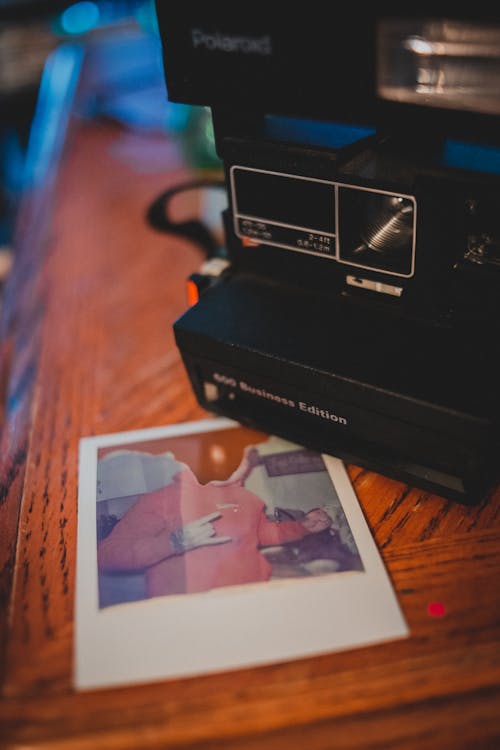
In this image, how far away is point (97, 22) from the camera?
226 cm

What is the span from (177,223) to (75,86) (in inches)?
49.9

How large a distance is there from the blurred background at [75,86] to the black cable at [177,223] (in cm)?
40

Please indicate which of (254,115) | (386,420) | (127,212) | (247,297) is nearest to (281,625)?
(386,420)

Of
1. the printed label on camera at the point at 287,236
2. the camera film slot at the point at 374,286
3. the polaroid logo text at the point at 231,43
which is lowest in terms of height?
the camera film slot at the point at 374,286

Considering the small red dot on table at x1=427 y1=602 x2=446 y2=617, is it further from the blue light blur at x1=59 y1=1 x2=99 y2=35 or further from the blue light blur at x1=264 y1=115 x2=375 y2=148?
the blue light blur at x1=59 y1=1 x2=99 y2=35

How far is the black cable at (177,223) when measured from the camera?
0.96 meters

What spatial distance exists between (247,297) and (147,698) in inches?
16.5

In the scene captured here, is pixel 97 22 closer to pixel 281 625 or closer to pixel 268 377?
pixel 268 377

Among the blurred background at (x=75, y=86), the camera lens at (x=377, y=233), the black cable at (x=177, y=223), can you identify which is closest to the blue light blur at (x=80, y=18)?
the blurred background at (x=75, y=86)

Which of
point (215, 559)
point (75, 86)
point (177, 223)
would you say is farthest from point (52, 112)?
point (215, 559)

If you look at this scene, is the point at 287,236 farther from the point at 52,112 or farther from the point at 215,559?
the point at 52,112

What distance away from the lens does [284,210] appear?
0.73 metres

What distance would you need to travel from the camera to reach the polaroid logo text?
62cm

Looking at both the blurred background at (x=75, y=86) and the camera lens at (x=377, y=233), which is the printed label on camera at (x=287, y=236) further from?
the blurred background at (x=75, y=86)
